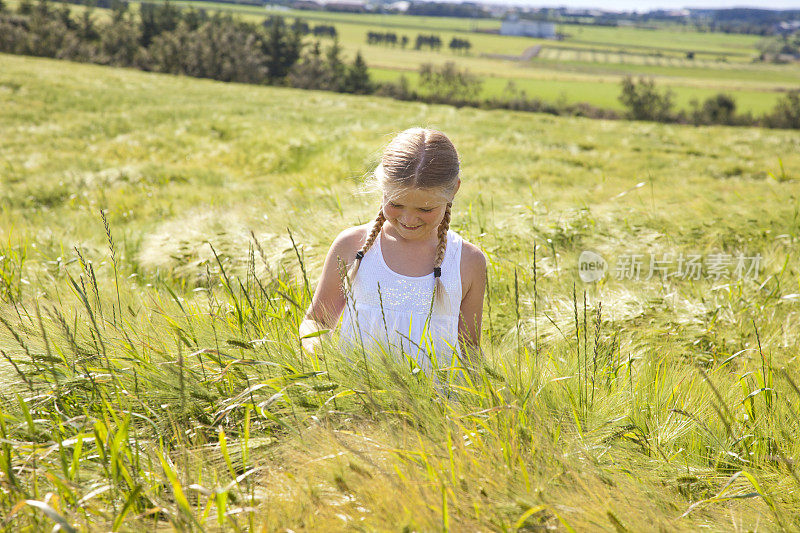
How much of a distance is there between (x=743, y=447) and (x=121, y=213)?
22.9ft

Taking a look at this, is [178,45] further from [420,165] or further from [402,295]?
[420,165]

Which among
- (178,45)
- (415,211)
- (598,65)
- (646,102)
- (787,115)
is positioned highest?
(598,65)

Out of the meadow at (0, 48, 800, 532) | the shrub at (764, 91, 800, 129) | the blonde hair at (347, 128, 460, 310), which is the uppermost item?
the shrub at (764, 91, 800, 129)

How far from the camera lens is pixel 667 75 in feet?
377

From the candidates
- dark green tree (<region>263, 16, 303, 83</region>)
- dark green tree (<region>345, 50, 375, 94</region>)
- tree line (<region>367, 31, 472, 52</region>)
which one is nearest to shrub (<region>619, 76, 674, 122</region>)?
dark green tree (<region>345, 50, 375, 94</region>)

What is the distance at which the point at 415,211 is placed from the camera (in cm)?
244

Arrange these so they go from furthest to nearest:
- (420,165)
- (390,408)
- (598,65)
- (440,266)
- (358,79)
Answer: (598,65), (358,79), (440,266), (420,165), (390,408)

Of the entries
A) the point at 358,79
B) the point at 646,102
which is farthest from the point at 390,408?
the point at 646,102

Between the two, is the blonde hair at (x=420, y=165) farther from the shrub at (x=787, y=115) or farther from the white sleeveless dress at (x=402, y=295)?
the shrub at (x=787, y=115)

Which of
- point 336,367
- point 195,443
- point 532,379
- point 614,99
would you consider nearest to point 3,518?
point 195,443

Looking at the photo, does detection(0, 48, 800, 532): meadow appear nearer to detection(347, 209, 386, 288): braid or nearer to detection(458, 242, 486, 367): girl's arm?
detection(458, 242, 486, 367): girl's arm

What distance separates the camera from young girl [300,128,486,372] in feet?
7.95

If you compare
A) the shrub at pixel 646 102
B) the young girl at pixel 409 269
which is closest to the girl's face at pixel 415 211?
the young girl at pixel 409 269

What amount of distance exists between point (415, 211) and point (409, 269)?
38cm
